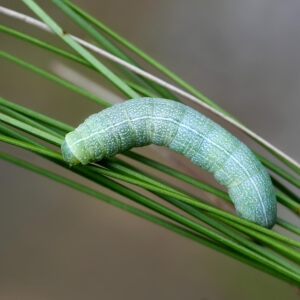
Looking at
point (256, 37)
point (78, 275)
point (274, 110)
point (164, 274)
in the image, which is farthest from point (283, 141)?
point (78, 275)

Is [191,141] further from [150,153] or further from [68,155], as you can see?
[150,153]

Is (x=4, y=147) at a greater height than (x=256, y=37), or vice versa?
(x=256, y=37)

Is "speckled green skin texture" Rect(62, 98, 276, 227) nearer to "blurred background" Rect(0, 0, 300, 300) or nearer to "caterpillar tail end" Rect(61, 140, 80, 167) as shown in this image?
"caterpillar tail end" Rect(61, 140, 80, 167)

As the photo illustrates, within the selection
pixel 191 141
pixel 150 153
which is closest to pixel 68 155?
pixel 191 141

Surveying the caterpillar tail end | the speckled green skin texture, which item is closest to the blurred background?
the speckled green skin texture

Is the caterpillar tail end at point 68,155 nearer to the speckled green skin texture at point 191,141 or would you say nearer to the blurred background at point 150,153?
the speckled green skin texture at point 191,141

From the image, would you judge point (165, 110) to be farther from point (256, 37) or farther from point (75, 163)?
point (256, 37)
